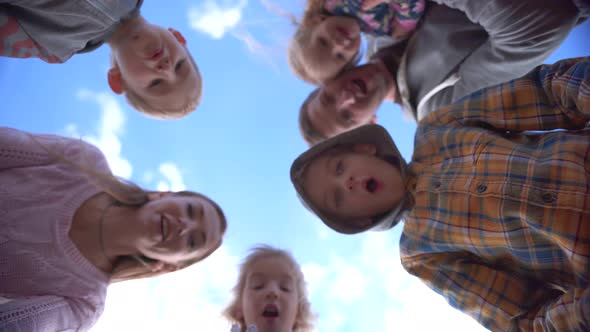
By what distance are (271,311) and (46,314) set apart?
635 mm

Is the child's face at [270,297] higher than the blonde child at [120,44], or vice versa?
the blonde child at [120,44]

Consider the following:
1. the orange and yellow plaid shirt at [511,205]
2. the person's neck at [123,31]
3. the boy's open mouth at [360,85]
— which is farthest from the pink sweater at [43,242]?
the boy's open mouth at [360,85]

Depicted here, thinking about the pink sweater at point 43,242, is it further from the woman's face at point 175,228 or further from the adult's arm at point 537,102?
the adult's arm at point 537,102

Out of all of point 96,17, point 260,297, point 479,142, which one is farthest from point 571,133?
point 96,17

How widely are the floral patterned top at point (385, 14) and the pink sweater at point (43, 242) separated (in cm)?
109

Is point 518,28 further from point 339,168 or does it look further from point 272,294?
point 272,294

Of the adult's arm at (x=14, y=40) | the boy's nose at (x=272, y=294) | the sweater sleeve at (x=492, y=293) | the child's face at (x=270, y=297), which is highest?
the adult's arm at (x=14, y=40)

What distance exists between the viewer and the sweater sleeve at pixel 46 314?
0.77 meters

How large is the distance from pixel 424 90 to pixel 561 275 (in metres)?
0.88

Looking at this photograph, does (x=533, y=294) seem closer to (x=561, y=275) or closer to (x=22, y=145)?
(x=561, y=275)

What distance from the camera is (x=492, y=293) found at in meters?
0.79

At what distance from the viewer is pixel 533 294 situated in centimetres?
77

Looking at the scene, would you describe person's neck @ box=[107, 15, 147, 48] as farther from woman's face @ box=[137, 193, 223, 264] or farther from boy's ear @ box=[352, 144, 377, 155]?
boy's ear @ box=[352, 144, 377, 155]

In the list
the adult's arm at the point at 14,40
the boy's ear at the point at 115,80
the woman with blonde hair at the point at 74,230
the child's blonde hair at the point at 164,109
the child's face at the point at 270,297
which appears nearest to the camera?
the adult's arm at the point at 14,40
